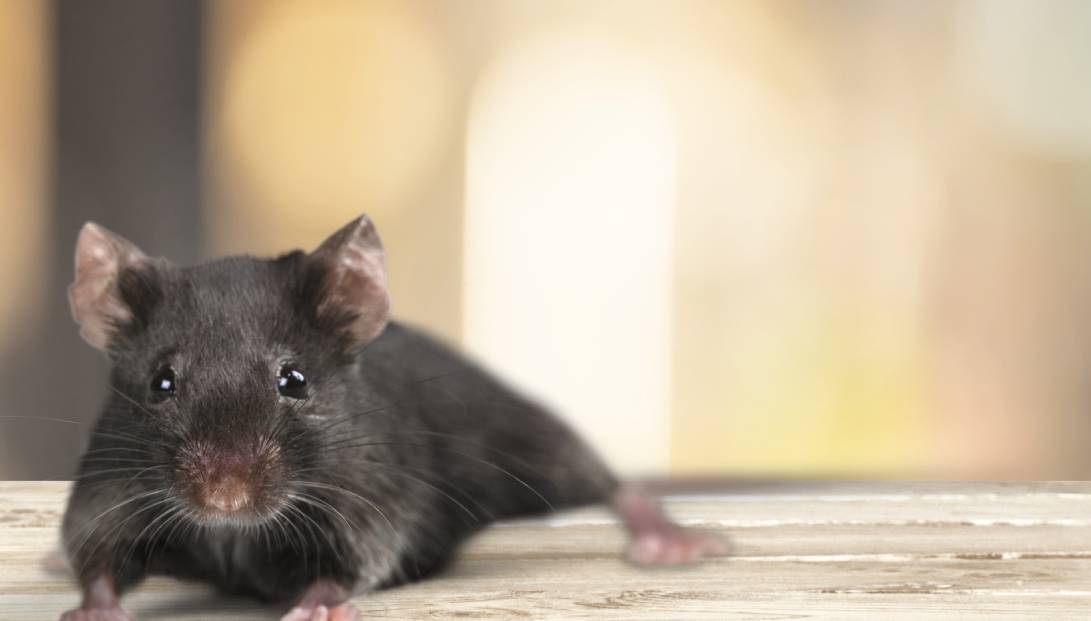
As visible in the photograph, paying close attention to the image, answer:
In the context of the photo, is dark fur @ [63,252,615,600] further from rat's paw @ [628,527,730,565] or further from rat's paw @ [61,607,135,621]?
rat's paw @ [628,527,730,565]

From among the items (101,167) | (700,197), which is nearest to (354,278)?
(101,167)

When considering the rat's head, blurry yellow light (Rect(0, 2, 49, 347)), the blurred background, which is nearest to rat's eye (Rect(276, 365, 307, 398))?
the rat's head

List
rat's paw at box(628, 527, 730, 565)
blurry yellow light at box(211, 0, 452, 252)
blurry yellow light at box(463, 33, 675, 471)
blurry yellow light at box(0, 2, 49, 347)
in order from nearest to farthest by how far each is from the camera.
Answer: rat's paw at box(628, 527, 730, 565) → blurry yellow light at box(0, 2, 49, 347) → blurry yellow light at box(211, 0, 452, 252) → blurry yellow light at box(463, 33, 675, 471)

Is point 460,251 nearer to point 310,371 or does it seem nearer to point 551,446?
point 551,446

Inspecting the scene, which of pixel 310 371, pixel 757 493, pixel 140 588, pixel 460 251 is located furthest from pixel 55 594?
pixel 460 251

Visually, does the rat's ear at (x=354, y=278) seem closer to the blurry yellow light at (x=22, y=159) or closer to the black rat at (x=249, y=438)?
the black rat at (x=249, y=438)

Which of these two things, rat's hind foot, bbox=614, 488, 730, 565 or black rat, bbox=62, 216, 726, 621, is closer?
black rat, bbox=62, 216, 726, 621

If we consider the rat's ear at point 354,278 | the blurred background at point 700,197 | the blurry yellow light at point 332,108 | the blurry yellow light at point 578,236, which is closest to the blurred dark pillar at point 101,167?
the blurred background at point 700,197

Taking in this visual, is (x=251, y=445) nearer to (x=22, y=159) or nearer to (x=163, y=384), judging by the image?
(x=163, y=384)
